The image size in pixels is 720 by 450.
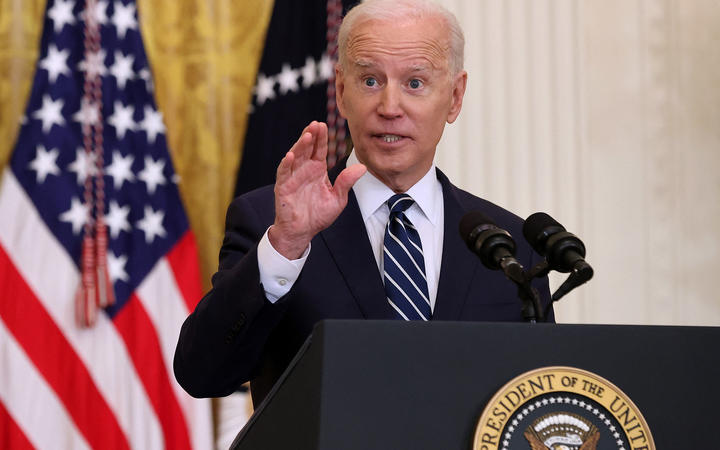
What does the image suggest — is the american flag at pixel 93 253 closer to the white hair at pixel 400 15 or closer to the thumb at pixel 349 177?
the white hair at pixel 400 15

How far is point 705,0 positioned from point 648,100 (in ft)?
2.03

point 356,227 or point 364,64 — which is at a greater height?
point 364,64

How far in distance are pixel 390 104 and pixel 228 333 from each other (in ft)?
2.49

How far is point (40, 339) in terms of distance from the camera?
153 inches

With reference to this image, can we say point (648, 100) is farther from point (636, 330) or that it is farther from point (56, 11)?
point (636, 330)

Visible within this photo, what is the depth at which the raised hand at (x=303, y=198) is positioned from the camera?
1.81 metres

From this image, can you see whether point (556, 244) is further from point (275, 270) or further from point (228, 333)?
point (228, 333)

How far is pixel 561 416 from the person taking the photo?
133 cm

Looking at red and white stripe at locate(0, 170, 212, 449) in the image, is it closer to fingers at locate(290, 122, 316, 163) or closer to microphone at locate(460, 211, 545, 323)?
fingers at locate(290, 122, 316, 163)

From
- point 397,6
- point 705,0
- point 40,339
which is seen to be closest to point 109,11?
point 40,339

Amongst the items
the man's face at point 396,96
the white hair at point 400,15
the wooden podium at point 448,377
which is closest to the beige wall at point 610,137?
the white hair at point 400,15

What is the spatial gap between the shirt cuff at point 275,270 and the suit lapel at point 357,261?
346mm

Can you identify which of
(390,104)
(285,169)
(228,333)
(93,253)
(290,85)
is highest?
(290,85)

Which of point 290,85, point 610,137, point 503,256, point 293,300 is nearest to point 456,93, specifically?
point 293,300
